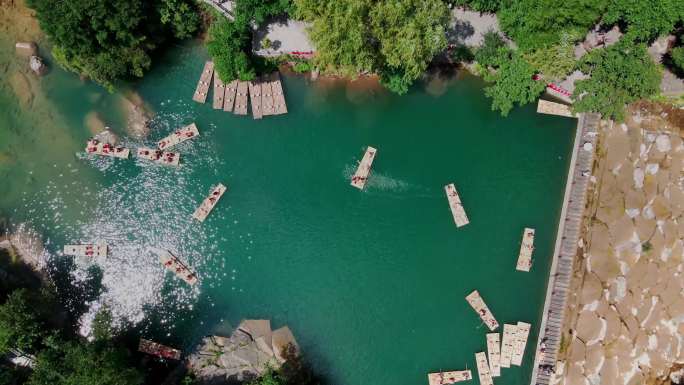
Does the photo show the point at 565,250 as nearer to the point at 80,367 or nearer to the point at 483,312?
the point at 483,312

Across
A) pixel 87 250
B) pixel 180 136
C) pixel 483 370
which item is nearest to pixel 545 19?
pixel 483 370

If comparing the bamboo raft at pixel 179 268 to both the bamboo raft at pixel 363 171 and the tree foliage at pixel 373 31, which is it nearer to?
the bamboo raft at pixel 363 171

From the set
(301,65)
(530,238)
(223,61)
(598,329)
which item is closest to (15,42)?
(223,61)

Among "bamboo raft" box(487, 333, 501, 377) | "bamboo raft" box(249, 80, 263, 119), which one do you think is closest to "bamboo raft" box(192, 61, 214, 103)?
"bamboo raft" box(249, 80, 263, 119)

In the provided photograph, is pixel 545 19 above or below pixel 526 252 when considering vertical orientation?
above

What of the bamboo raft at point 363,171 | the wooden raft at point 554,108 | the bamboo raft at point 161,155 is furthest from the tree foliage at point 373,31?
the bamboo raft at point 161,155

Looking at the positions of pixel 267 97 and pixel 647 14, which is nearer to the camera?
pixel 647 14
